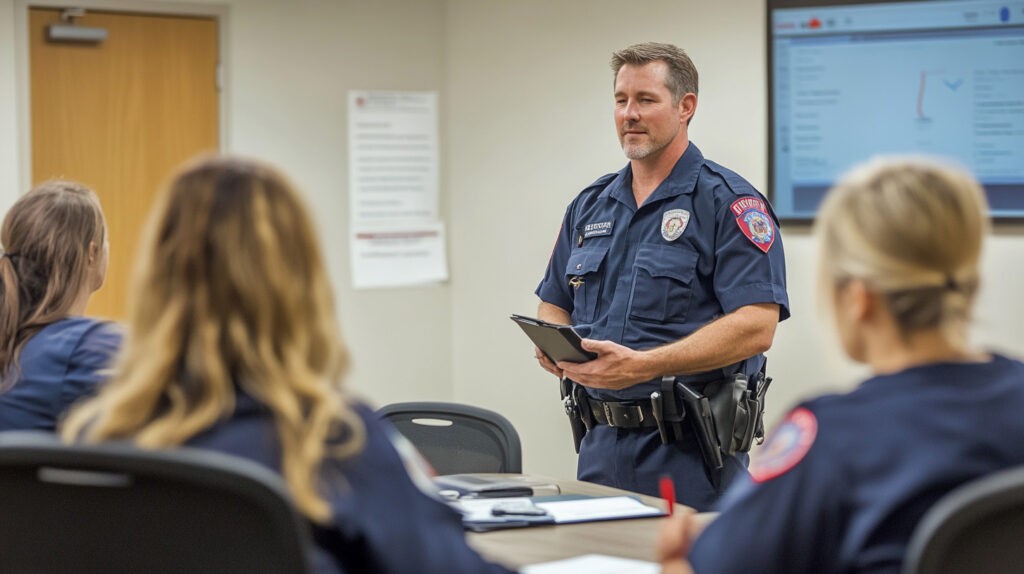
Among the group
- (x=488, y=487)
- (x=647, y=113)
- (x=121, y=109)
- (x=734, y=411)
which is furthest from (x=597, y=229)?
(x=121, y=109)

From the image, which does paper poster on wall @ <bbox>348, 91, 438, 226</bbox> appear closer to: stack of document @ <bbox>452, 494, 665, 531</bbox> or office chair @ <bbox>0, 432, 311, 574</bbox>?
stack of document @ <bbox>452, 494, 665, 531</bbox>

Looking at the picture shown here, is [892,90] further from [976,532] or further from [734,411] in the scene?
[976,532]

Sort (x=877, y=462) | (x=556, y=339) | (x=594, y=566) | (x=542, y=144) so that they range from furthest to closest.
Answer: (x=542, y=144) < (x=556, y=339) < (x=594, y=566) < (x=877, y=462)

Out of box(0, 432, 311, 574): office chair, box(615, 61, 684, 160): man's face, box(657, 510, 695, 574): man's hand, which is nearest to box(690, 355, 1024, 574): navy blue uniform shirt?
box(657, 510, 695, 574): man's hand

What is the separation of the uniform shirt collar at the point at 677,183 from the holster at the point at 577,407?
0.53 metres

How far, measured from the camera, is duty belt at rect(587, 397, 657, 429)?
3.09 m

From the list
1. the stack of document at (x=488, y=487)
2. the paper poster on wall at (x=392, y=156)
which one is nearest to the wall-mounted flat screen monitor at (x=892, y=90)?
the paper poster on wall at (x=392, y=156)

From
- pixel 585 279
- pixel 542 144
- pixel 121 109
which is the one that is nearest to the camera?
pixel 585 279

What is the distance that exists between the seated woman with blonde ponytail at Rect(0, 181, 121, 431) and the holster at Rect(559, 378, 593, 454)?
1.33m

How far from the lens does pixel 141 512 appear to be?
126 centimetres

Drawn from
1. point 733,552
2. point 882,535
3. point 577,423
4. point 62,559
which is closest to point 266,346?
point 62,559

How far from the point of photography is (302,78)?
5.04 m

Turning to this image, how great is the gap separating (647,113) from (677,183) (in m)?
0.21

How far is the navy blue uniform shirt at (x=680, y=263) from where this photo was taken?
309 centimetres
